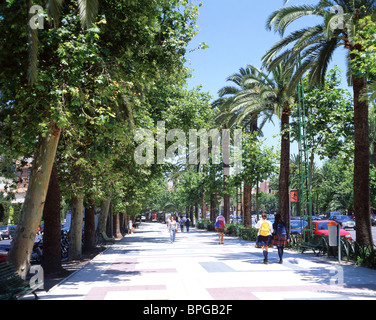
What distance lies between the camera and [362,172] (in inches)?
545

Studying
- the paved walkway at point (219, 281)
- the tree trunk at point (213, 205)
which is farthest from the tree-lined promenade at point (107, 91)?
the tree trunk at point (213, 205)

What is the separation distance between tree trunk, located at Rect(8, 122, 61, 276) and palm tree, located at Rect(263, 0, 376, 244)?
28.8 feet

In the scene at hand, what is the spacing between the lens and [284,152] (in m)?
20.9

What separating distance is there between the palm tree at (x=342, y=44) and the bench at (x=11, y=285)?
10.5 meters

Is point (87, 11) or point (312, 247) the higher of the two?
point (87, 11)

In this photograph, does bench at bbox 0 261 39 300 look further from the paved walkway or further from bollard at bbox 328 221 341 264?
bollard at bbox 328 221 341 264

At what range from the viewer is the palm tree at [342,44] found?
Result: 13.6 meters

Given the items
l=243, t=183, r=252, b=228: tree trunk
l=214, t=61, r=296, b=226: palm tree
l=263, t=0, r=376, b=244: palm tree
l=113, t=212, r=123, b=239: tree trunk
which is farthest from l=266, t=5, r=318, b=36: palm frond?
l=113, t=212, r=123, b=239: tree trunk

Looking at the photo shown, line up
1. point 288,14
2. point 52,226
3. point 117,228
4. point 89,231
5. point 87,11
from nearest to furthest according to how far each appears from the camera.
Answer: point 87,11 < point 52,226 < point 288,14 < point 89,231 < point 117,228

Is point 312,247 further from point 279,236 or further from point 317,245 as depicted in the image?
point 279,236

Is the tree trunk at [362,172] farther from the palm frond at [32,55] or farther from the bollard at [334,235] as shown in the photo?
the palm frond at [32,55]

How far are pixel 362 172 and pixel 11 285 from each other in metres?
11.3

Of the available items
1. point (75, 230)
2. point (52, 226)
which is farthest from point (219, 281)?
point (75, 230)
